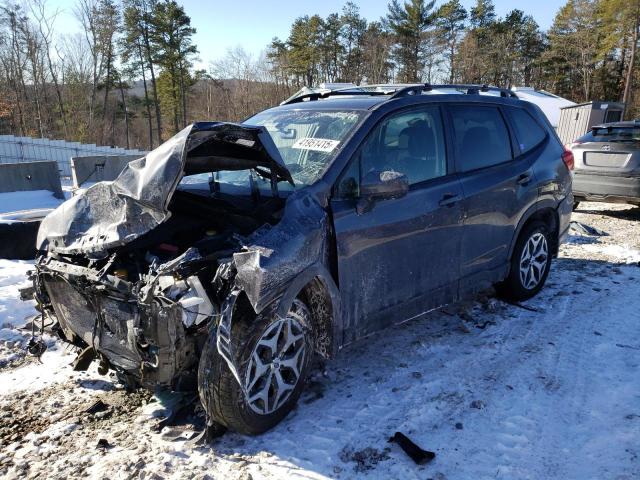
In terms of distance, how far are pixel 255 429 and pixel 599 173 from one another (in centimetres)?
837

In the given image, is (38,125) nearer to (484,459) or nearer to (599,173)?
(599,173)

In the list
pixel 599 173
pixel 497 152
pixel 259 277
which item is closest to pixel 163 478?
pixel 259 277

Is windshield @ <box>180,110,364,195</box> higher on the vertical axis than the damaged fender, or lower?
higher

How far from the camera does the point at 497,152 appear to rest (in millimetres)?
4402

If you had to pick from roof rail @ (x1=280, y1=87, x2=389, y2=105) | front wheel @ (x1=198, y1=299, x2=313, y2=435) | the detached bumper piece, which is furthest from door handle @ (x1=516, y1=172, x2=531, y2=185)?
the detached bumper piece

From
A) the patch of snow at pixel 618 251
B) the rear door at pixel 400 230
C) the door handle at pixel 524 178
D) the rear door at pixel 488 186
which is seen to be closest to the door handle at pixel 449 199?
the rear door at pixel 400 230

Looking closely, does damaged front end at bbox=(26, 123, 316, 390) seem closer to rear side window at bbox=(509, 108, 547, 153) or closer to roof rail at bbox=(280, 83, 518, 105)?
roof rail at bbox=(280, 83, 518, 105)

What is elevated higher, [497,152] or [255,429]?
[497,152]

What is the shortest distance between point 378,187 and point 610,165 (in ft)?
24.3

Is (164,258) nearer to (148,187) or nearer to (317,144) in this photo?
(148,187)

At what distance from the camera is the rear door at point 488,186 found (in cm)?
402

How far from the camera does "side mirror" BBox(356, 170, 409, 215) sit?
3.10 meters

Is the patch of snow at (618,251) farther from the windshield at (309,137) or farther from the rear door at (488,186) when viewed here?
the windshield at (309,137)

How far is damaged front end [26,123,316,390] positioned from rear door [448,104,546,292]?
5.33ft
